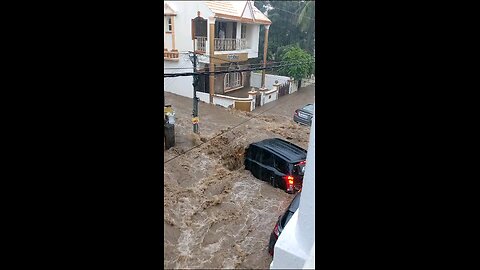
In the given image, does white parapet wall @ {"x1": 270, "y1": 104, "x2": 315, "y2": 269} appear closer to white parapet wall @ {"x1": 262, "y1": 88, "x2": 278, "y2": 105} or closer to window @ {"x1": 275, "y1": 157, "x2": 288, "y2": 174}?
window @ {"x1": 275, "y1": 157, "x2": 288, "y2": 174}

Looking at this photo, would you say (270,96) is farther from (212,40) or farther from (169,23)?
(169,23)

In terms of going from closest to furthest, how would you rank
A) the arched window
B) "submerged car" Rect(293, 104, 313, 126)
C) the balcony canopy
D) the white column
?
"submerged car" Rect(293, 104, 313, 126), the arched window, the balcony canopy, the white column

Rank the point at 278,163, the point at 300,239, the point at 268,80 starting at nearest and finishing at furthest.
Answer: the point at 300,239 → the point at 278,163 → the point at 268,80

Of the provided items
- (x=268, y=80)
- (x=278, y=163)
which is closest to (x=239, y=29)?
(x=268, y=80)

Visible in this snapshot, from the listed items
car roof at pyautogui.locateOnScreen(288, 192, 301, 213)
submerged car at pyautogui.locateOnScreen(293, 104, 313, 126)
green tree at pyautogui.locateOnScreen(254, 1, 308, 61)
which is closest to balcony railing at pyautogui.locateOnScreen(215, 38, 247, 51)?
green tree at pyautogui.locateOnScreen(254, 1, 308, 61)

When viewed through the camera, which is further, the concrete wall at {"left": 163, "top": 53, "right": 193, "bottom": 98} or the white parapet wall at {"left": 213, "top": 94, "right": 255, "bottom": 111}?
the white parapet wall at {"left": 213, "top": 94, "right": 255, "bottom": 111}

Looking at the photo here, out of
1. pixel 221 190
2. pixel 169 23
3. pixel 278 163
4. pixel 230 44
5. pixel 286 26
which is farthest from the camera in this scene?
pixel 286 26
